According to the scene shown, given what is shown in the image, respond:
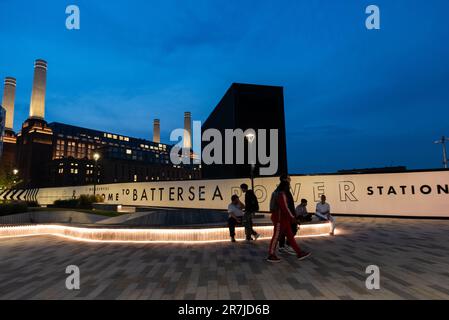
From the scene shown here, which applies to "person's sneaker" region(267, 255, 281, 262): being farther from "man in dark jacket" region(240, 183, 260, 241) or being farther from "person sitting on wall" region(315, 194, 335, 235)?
"person sitting on wall" region(315, 194, 335, 235)

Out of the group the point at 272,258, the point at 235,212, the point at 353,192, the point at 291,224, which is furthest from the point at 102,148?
the point at 272,258

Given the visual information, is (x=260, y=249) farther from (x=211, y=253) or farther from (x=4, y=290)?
(x=4, y=290)

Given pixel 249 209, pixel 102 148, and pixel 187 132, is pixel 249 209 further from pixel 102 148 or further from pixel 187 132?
pixel 187 132

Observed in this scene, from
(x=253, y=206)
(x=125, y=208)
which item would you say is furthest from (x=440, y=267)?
(x=125, y=208)

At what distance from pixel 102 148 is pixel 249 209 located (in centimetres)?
11885

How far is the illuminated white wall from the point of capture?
15.7 metres

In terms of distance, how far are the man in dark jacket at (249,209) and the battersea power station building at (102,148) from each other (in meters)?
21.1

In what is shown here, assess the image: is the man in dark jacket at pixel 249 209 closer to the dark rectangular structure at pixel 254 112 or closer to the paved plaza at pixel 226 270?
the paved plaza at pixel 226 270

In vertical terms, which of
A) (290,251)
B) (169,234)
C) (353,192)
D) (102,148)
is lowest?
(290,251)

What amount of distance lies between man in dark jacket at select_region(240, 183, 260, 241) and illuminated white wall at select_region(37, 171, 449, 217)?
1102 centimetres

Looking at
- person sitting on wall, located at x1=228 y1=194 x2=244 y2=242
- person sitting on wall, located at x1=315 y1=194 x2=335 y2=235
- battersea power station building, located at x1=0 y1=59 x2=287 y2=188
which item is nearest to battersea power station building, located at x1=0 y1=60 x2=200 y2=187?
battersea power station building, located at x1=0 y1=59 x2=287 y2=188

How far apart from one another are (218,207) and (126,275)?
17.5 meters

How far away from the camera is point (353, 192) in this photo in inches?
704
